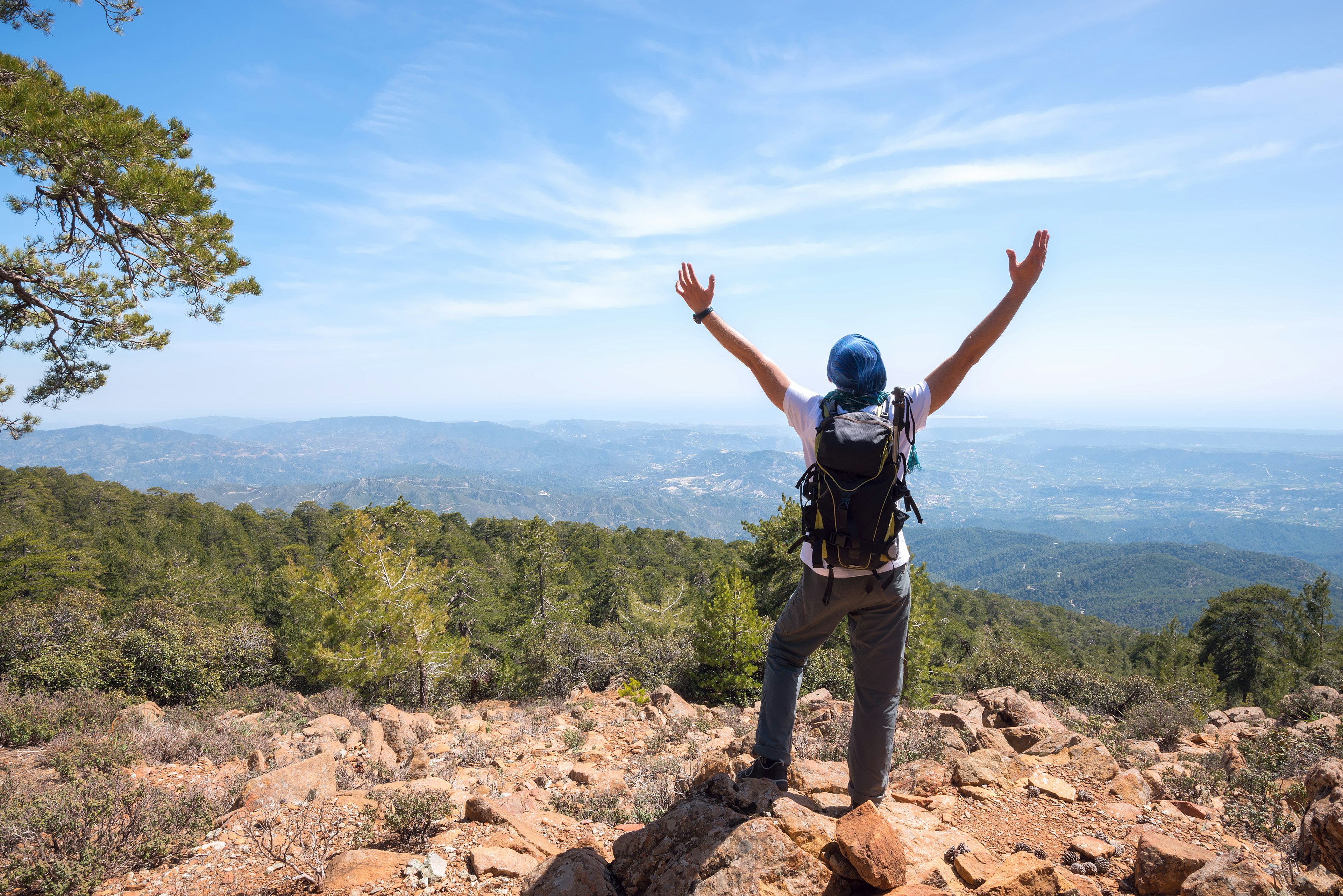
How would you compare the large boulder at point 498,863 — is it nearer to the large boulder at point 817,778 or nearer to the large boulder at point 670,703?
the large boulder at point 817,778

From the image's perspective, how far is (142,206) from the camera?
5.36m

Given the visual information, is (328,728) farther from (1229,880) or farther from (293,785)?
(1229,880)

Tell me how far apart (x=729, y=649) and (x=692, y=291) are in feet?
32.5

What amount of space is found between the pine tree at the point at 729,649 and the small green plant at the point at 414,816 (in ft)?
28.0

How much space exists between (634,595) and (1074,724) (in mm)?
25450

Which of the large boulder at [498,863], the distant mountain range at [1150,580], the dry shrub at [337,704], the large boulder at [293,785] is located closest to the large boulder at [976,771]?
the large boulder at [498,863]

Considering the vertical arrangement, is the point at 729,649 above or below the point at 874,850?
below

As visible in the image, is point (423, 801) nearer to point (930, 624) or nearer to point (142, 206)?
point (142, 206)

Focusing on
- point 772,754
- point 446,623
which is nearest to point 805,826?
point 772,754

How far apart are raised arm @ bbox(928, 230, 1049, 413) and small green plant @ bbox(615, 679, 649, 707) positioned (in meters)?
8.41

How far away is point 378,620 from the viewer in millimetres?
14078

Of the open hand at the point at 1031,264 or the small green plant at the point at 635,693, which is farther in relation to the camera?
the small green plant at the point at 635,693

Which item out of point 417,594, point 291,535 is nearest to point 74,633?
point 417,594

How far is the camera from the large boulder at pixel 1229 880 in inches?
89.6
